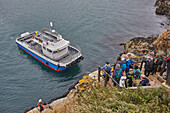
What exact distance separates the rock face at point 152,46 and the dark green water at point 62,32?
9.25 feet

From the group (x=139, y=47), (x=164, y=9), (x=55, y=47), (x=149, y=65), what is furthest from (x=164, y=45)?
(x=164, y=9)

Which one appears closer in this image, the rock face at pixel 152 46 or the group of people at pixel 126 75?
the group of people at pixel 126 75

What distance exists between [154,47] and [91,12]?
23585 millimetres

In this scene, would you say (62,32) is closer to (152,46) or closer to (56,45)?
(56,45)

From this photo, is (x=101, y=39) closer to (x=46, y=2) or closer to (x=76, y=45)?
(x=76, y=45)

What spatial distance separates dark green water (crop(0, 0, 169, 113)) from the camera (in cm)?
2152

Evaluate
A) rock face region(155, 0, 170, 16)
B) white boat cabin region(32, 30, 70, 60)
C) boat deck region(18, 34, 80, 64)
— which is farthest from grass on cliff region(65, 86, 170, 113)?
rock face region(155, 0, 170, 16)

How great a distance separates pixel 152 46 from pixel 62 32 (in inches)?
743

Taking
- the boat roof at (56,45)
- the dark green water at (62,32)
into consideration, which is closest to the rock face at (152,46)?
the dark green water at (62,32)

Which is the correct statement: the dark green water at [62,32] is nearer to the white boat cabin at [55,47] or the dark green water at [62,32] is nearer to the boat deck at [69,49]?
the boat deck at [69,49]

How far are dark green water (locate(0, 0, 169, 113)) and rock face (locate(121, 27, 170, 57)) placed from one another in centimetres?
282

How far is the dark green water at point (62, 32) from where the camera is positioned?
21516 mm

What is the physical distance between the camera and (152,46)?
27.0 metres

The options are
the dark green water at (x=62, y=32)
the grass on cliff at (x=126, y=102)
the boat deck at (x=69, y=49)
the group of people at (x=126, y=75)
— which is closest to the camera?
the grass on cliff at (x=126, y=102)
